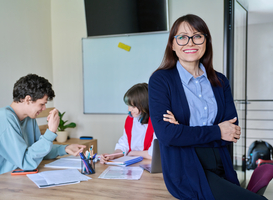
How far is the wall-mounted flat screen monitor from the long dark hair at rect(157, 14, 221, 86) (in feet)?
6.62

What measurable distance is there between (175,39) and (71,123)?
2628mm

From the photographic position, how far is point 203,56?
1.40m

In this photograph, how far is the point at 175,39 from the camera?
128cm

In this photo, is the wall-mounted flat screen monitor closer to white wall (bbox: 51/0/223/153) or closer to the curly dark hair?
white wall (bbox: 51/0/223/153)

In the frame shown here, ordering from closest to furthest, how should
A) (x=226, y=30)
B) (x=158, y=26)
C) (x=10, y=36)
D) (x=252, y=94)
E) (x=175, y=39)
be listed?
(x=175, y=39) → (x=226, y=30) → (x=10, y=36) → (x=158, y=26) → (x=252, y=94)

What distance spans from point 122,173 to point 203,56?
0.78m

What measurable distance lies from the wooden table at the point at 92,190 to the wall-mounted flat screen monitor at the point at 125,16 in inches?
94.2

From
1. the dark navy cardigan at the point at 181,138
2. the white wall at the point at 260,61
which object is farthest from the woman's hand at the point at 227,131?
the white wall at the point at 260,61

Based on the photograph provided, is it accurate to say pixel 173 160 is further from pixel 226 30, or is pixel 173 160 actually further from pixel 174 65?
pixel 226 30

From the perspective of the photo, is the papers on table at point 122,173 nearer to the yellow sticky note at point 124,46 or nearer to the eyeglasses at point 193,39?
the eyeglasses at point 193,39

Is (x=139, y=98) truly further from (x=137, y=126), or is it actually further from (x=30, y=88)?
(x=30, y=88)

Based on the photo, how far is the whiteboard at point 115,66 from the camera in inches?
134

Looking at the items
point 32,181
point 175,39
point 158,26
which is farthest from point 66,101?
point 175,39

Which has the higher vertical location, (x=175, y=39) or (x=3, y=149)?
(x=175, y=39)
